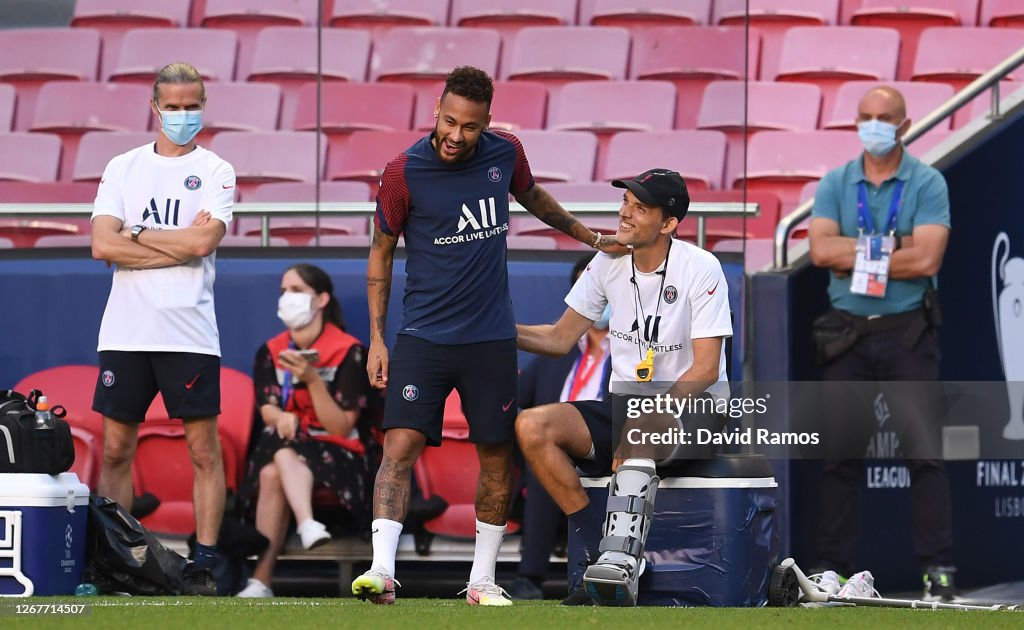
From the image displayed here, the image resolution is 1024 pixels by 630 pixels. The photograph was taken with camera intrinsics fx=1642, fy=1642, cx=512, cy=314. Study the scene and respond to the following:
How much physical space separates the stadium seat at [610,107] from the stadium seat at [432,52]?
378 millimetres

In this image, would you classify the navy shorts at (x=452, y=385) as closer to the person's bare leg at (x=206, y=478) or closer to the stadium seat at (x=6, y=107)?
the person's bare leg at (x=206, y=478)

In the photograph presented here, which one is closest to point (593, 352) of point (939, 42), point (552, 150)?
point (552, 150)

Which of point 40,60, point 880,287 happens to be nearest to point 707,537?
point 880,287

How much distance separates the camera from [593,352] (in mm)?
6578

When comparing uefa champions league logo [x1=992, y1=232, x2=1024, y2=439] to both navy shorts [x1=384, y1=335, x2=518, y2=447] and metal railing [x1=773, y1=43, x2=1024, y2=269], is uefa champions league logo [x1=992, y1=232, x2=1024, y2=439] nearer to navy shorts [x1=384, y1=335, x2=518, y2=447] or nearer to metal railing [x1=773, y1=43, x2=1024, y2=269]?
metal railing [x1=773, y1=43, x2=1024, y2=269]

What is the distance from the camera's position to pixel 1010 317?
24.5 ft

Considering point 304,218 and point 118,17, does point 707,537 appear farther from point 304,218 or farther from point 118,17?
point 118,17

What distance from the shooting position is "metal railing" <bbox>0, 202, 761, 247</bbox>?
22.3ft

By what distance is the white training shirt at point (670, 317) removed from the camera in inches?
213

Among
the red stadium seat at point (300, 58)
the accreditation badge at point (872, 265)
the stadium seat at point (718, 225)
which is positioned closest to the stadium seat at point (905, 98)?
the stadium seat at point (718, 225)

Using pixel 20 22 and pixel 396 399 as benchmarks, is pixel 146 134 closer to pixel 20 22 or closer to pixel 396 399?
pixel 20 22

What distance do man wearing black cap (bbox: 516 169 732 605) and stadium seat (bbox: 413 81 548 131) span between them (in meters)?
1.73

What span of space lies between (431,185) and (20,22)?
2.92 metres

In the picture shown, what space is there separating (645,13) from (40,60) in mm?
2719
